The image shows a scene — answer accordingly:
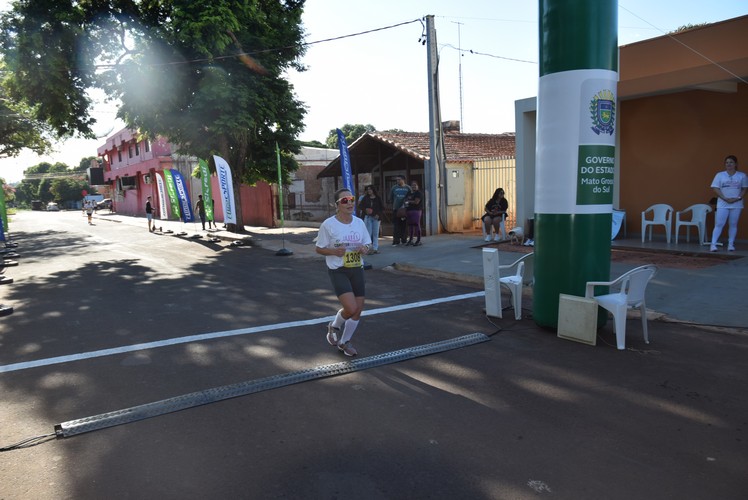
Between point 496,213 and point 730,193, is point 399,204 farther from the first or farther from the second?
point 730,193

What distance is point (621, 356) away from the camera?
5367 mm

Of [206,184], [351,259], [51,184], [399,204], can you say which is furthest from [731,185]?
[51,184]

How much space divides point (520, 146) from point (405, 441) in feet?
38.4

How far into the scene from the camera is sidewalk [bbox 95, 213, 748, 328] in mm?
6742

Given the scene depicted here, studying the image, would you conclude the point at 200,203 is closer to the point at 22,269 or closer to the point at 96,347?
the point at 22,269

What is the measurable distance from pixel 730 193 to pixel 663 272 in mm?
2389

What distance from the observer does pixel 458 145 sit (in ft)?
67.6

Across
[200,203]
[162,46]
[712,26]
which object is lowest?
[200,203]

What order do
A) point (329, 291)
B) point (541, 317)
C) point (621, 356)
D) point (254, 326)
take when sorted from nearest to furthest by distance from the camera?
point (621, 356) → point (541, 317) → point (254, 326) → point (329, 291)

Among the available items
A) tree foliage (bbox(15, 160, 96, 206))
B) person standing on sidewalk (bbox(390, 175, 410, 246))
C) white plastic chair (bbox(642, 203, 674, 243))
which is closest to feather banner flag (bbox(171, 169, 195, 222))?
person standing on sidewalk (bbox(390, 175, 410, 246))

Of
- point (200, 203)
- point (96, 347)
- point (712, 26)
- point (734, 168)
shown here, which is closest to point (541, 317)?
point (96, 347)

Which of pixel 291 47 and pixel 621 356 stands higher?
pixel 291 47

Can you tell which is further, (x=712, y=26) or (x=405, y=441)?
(x=712, y=26)

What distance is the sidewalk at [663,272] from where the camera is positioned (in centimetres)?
674
